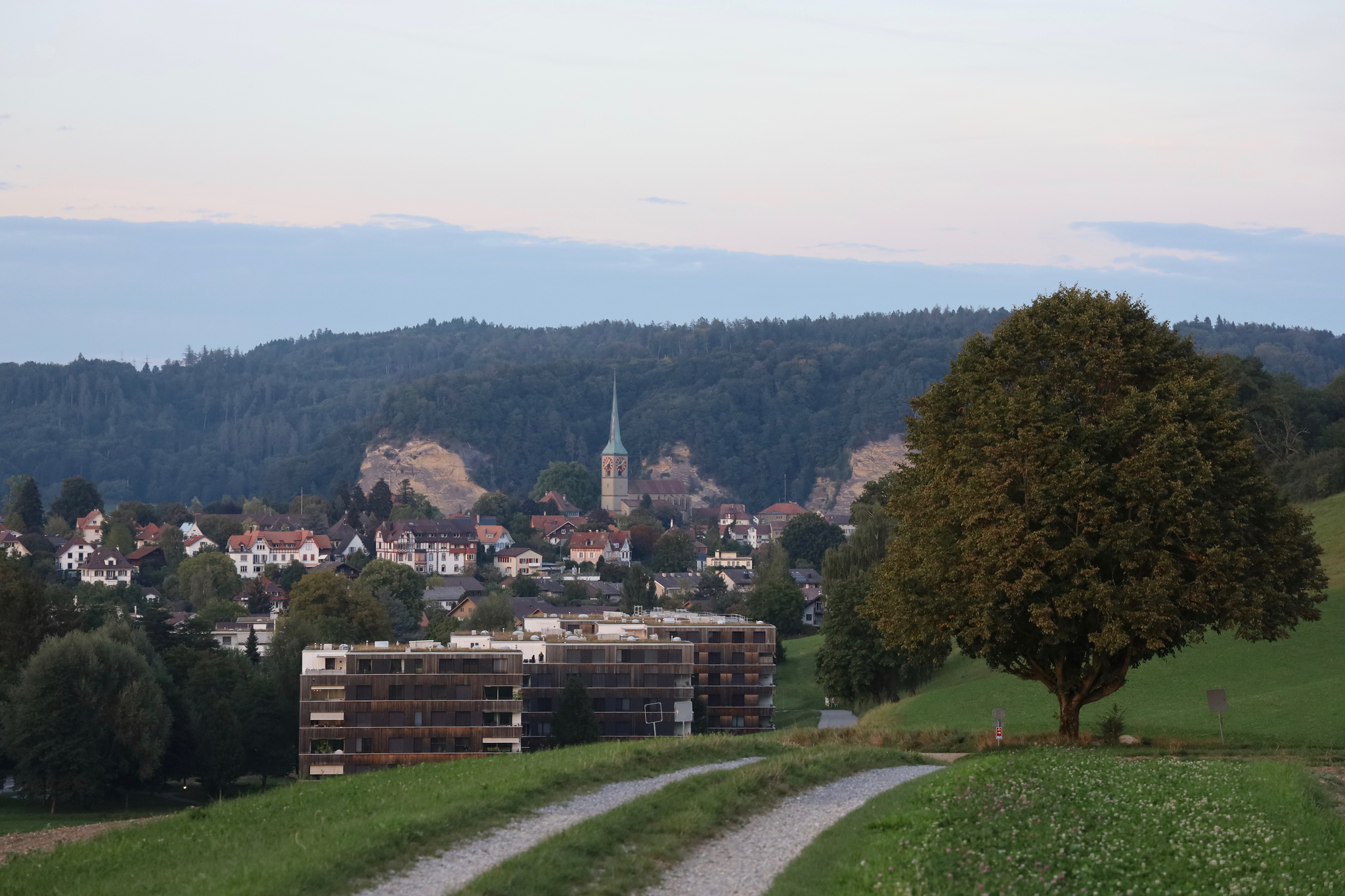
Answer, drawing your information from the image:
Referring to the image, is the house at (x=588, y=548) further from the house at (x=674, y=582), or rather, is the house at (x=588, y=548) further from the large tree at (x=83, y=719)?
the large tree at (x=83, y=719)

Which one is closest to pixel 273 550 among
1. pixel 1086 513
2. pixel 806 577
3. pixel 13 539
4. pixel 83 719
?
pixel 13 539

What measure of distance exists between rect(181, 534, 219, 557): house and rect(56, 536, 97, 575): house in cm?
1306

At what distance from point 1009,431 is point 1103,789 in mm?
9476

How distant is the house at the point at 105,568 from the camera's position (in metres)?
154

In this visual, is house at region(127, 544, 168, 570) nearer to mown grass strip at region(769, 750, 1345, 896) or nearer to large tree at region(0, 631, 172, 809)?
large tree at region(0, 631, 172, 809)

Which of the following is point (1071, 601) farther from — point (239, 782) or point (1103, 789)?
point (239, 782)

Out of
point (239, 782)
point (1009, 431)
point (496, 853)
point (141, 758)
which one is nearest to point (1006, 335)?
point (1009, 431)

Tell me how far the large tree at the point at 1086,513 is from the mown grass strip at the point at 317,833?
7605 millimetres

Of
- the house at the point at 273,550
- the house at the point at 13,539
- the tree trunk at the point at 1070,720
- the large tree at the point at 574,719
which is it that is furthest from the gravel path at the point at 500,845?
the house at the point at 273,550

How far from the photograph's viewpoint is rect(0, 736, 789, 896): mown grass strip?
14.0m

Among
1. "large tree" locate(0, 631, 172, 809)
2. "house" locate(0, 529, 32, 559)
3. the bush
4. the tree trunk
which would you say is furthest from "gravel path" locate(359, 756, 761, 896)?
"house" locate(0, 529, 32, 559)

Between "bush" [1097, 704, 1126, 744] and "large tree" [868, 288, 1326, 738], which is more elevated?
"large tree" [868, 288, 1326, 738]

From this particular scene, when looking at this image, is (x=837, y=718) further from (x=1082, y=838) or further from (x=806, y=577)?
(x=806, y=577)

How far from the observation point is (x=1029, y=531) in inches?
1059
